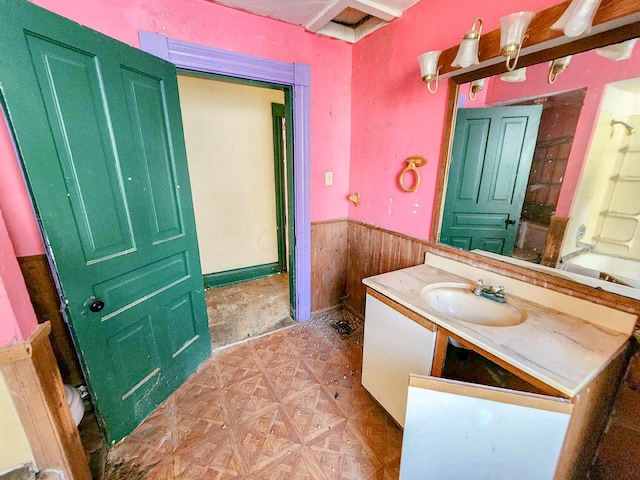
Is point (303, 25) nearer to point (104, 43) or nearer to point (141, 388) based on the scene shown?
point (104, 43)

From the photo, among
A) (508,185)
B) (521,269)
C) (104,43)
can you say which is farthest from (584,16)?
(104,43)

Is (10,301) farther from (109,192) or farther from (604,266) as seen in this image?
(604,266)

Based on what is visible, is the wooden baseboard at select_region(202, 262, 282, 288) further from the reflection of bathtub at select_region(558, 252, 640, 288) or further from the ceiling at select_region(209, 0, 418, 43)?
the reflection of bathtub at select_region(558, 252, 640, 288)

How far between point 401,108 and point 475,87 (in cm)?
49

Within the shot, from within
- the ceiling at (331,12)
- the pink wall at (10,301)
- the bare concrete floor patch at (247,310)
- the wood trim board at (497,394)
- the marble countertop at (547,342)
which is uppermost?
the ceiling at (331,12)

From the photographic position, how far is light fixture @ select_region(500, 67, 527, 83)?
4.09 feet

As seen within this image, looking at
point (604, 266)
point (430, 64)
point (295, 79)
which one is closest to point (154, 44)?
point (295, 79)

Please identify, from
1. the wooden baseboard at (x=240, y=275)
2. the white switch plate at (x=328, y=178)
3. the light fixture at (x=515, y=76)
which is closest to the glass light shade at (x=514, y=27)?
the light fixture at (x=515, y=76)

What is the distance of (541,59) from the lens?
3.79ft

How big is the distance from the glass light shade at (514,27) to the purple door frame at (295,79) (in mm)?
1351

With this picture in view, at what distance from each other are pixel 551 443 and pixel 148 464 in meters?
1.74

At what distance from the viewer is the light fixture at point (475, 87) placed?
4.62ft

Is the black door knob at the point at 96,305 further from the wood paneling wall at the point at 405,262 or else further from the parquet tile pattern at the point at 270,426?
the wood paneling wall at the point at 405,262

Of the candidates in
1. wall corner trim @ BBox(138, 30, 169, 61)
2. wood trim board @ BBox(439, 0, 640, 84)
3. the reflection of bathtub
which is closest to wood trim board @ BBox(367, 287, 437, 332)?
the reflection of bathtub
